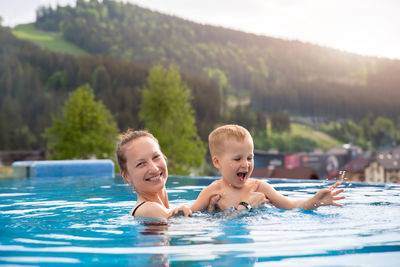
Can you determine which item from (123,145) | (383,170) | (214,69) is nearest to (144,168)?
(123,145)

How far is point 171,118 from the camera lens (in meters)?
32.8

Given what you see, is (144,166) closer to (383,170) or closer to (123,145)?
(123,145)

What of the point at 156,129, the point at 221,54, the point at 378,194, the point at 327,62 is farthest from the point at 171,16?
the point at 378,194

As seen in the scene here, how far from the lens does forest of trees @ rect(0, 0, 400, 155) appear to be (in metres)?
46.2

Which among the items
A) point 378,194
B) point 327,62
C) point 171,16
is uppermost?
point 171,16

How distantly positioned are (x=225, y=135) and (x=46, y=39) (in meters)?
55.0

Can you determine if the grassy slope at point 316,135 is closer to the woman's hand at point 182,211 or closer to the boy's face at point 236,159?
the boy's face at point 236,159

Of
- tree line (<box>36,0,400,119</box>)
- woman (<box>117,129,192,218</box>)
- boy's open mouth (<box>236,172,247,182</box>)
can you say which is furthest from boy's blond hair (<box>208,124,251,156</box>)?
tree line (<box>36,0,400,119</box>)

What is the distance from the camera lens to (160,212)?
9.46 feet

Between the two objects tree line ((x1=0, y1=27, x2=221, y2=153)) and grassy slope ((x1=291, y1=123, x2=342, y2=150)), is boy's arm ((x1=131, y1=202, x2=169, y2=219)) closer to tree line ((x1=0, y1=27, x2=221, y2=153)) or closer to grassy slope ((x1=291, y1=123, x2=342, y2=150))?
tree line ((x1=0, y1=27, x2=221, y2=153))

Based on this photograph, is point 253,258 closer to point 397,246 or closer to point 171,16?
point 397,246

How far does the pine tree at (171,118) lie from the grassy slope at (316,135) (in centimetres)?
2875

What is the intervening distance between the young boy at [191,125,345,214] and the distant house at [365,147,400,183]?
142ft

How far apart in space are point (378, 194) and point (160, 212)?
2.78 m
